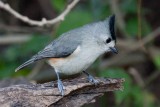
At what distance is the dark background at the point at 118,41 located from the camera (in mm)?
4457

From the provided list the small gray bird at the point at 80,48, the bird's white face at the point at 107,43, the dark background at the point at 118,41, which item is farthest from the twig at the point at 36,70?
the bird's white face at the point at 107,43

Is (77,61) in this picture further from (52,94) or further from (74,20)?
(74,20)

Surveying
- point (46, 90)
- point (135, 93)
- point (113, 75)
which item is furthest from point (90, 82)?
point (135, 93)

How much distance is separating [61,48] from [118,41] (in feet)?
5.83

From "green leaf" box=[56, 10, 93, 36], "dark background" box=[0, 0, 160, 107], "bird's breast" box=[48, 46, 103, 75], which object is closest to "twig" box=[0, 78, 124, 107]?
"bird's breast" box=[48, 46, 103, 75]

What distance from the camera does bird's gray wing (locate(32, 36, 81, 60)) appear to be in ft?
10.8

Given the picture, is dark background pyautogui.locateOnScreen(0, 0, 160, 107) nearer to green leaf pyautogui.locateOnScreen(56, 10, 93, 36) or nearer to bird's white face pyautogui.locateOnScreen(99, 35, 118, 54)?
green leaf pyautogui.locateOnScreen(56, 10, 93, 36)

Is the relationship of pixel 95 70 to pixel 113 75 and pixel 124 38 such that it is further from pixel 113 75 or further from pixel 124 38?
pixel 124 38

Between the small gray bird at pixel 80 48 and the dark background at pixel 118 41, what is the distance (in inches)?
35.2

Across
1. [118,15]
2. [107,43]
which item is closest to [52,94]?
[107,43]

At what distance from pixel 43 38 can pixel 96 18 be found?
0.68 metres

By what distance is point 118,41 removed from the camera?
5027mm

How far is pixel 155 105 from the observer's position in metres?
5.10

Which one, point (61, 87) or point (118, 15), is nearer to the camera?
point (61, 87)
